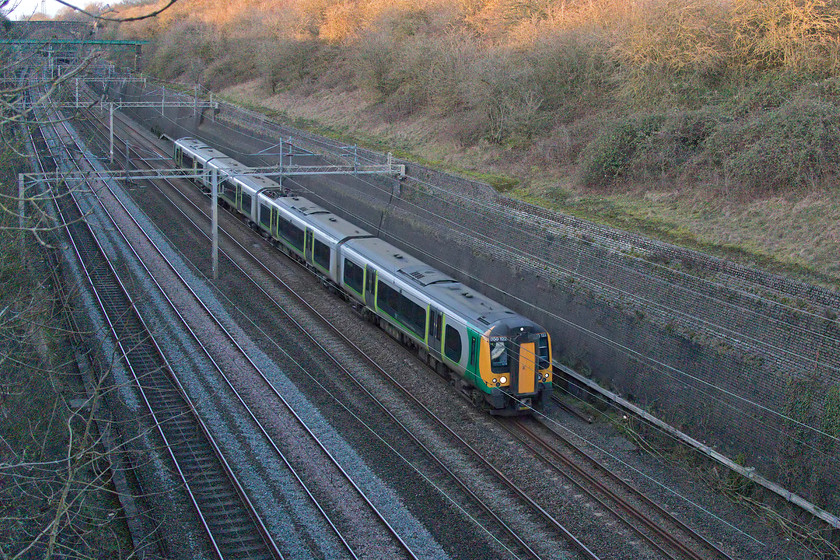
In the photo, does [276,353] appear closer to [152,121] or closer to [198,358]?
[198,358]

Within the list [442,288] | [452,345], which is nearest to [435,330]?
[452,345]

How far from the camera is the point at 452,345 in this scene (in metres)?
14.1

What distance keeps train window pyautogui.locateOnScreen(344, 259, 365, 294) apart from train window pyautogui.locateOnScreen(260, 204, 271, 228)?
5.98 meters

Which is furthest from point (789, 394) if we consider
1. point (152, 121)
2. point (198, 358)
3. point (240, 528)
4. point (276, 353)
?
point (152, 121)

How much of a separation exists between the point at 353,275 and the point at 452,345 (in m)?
4.86

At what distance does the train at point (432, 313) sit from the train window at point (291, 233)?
0.10ft

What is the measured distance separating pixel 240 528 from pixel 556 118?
62.6 feet

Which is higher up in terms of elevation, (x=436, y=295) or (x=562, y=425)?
(x=436, y=295)

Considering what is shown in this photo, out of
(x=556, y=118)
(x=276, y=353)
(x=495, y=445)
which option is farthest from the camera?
(x=556, y=118)

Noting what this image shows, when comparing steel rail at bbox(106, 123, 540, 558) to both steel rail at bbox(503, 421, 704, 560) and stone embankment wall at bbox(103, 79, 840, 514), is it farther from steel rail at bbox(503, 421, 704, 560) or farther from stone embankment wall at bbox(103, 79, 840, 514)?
stone embankment wall at bbox(103, 79, 840, 514)

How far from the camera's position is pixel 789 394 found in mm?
11594

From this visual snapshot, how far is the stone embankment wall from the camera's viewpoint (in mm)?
11344

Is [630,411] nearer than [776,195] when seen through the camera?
Yes

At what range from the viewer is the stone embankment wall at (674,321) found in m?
11.3
